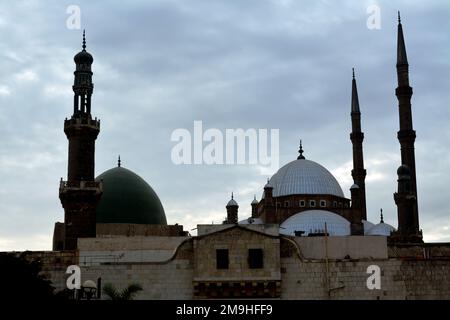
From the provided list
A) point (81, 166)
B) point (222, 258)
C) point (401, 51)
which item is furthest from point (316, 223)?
point (222, 258)

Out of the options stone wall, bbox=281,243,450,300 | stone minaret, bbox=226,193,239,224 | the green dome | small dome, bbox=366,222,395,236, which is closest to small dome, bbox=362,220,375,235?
small dome, bbox=366,222,395,236

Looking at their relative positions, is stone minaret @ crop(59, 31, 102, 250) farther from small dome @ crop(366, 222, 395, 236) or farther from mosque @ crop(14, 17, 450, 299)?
small dome @ crop(366, 222, 395, 236)

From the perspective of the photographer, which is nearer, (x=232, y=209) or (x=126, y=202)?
(x=126, y=202)

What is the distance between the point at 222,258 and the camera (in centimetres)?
3272

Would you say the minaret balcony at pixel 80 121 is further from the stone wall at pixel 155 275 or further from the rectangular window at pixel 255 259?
the rectangular window at pixel 255 259

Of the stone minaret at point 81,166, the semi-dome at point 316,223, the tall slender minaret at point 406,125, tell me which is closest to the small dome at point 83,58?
the stone minaret at point 81,166

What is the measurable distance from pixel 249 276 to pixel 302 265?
240cm

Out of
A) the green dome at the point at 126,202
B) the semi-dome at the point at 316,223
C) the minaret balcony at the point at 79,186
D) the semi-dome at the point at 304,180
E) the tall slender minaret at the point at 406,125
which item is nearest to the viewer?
the minaret balcony at the point at 79,186

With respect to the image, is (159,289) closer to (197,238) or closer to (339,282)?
(197,238)

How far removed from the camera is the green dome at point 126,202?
4353 centimetres

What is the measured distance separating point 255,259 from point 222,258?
1.46 meters

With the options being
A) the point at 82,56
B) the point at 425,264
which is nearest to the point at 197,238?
the point at 425,264

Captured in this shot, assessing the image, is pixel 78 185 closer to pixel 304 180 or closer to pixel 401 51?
pixel 304 180

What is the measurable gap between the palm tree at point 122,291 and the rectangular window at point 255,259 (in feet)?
16.2
